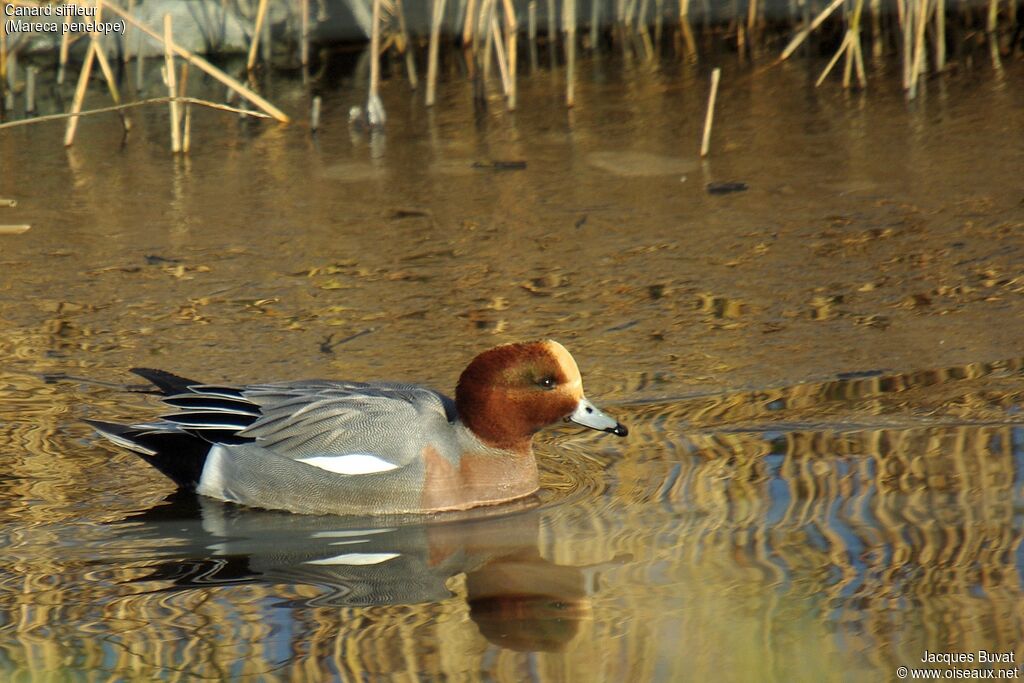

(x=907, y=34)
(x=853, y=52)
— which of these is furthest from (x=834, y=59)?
(x=853, y=52)

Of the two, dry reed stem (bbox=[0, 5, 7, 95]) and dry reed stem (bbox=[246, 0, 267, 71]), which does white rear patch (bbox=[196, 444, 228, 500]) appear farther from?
dry reed stem (bbox=[0, 5, 7, 95])

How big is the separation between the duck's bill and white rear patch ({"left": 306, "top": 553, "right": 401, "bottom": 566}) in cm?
74

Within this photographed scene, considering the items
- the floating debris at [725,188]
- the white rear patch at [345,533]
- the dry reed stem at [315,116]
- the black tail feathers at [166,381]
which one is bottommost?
the white rear patch at [345,533]

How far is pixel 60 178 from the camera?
26.4ft

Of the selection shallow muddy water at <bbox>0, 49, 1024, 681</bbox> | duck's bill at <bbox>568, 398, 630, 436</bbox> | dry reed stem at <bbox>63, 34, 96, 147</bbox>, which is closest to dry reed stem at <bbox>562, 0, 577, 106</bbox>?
shallow muddy water at <bbox>0, 49, 1024, 681</bbox>

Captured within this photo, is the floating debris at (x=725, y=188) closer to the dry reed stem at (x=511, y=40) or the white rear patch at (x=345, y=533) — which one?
the dry reed stem at (x=511, y=40)

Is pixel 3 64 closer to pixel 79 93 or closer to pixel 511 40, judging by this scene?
pixel 79 93

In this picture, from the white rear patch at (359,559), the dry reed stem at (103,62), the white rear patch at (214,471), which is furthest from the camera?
the dry reed stem at (103,62)

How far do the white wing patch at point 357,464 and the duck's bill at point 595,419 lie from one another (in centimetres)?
57

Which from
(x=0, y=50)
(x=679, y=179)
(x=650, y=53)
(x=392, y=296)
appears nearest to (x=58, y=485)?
(x=392, y=296)

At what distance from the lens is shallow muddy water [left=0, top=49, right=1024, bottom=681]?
356cm

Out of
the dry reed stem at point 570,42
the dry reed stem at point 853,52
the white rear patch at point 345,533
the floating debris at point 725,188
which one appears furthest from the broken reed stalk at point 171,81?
the dry reed stem at point 853,52

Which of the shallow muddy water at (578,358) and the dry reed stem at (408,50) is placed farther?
the dry reed stem at (408,50)

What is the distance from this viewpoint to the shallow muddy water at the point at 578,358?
11.7 ft
